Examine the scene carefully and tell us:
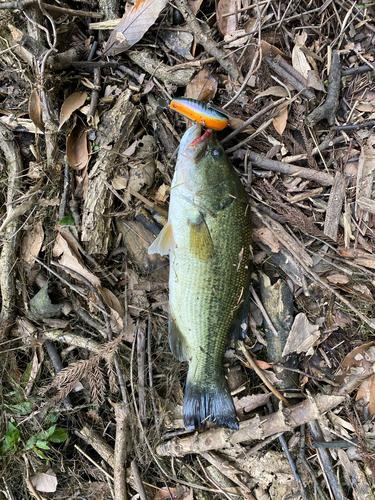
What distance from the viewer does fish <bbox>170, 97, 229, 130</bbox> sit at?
262cm

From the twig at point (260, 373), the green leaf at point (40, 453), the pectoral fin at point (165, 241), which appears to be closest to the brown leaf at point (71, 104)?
the pectoral fin at point (165, 241)

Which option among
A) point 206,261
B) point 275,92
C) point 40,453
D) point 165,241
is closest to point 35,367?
point 40,453

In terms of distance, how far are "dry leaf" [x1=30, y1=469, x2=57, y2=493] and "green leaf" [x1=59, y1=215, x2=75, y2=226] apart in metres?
2.50

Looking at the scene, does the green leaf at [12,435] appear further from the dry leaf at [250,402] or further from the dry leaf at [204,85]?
the dry leaf at [204,85]

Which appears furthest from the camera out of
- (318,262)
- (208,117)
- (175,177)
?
(318,262)

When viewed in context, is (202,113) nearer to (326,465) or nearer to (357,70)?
(357,70)

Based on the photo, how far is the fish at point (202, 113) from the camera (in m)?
2.62

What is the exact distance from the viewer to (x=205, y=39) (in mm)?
2871

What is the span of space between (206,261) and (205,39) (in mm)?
1980

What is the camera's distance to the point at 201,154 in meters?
2.70

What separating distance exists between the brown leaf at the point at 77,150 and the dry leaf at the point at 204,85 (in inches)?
43.2

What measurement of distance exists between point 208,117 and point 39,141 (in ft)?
5.58

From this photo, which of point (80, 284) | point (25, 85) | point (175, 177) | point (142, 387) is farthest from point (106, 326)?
point (25, 85)

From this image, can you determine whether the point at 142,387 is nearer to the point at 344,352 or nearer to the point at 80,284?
the point at 80,284
